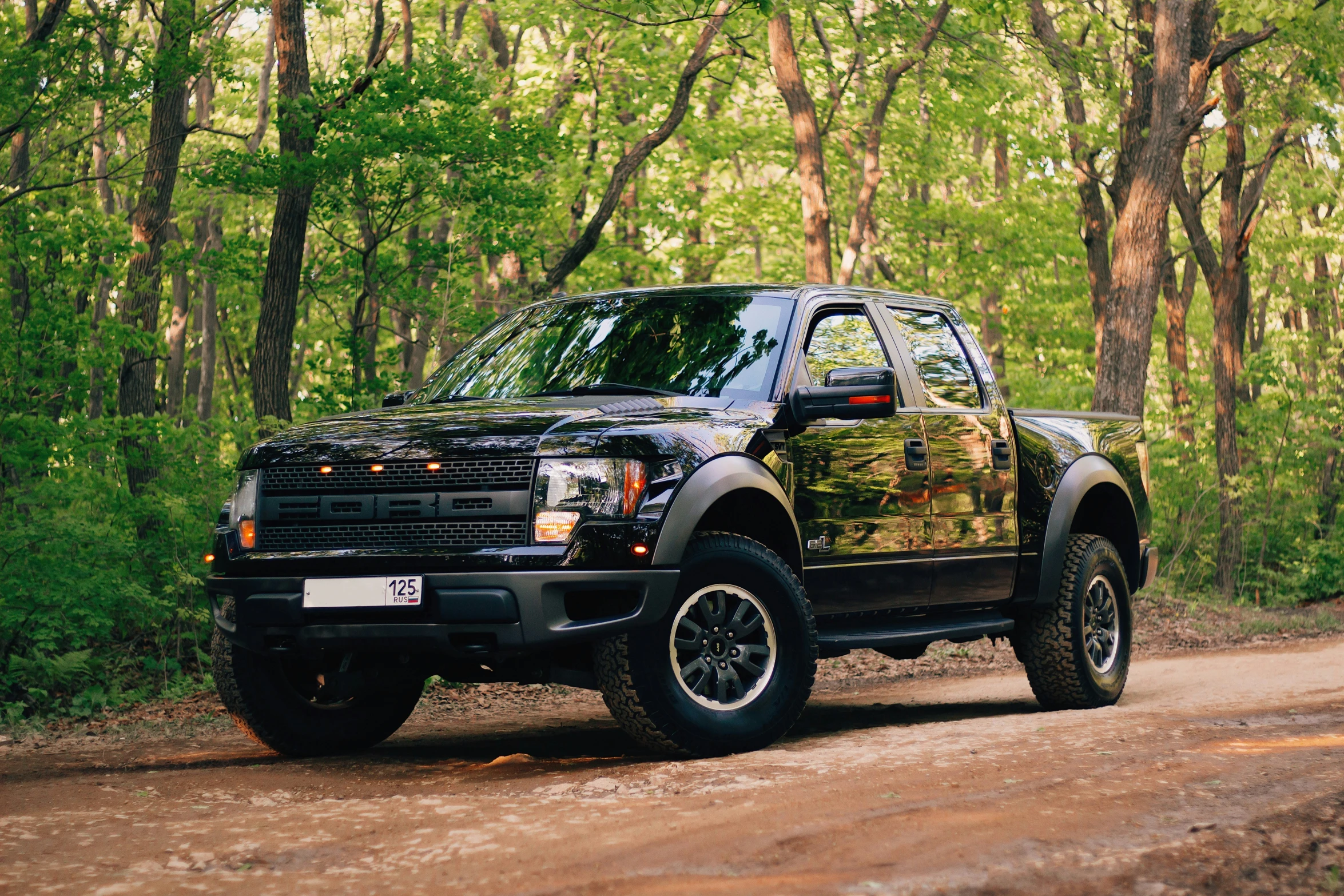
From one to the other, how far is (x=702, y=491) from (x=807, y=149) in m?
14.9

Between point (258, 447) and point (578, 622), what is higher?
point (258, 447)

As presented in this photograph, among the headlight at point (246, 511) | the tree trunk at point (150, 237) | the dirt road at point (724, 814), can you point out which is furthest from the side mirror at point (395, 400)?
the tree trunk at point (150, 237)

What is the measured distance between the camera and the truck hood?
548cm

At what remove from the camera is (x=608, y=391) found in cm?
630

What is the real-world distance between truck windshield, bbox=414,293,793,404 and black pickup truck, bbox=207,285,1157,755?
0.01m

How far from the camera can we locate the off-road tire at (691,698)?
17.9ft

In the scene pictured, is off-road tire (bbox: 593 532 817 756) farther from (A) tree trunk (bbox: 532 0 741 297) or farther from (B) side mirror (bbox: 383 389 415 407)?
(A) tree trunk (bbox: 532 0 741 297)

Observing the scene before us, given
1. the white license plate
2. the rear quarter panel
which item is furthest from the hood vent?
the rear quarter panel

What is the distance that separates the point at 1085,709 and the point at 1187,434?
18.6m

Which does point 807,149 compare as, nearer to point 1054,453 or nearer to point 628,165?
point 628,165

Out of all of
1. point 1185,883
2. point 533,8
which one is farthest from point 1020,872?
point 533,8

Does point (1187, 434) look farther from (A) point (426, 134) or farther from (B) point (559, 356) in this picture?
(B) point (559, 356)

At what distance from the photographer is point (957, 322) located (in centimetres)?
792

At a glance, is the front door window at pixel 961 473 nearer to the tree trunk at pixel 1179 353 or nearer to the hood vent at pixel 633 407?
the hood vent at pixel 633 407
